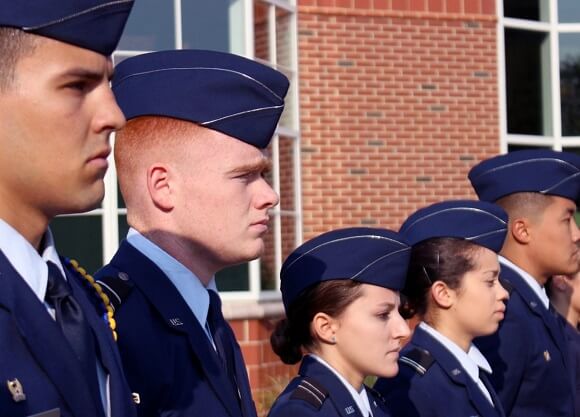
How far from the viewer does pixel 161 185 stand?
10.2ft

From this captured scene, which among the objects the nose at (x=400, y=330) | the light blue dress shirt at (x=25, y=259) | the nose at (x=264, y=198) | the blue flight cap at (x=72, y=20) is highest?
the blue flight cap at (x=72, y=20)

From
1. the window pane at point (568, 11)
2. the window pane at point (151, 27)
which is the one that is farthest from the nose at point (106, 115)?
the window pane at point (568, 11)

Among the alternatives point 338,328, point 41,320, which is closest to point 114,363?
point 41,320

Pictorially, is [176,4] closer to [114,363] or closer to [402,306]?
[402,306]

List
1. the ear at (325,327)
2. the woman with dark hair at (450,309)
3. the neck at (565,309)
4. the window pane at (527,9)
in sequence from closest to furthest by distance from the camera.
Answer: the ear at (325,327) → the woman with dark hair at (450,309) → the neck at (565,309) → the window pane at (527,9)

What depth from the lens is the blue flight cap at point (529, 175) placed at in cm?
625

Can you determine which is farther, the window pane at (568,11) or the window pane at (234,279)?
the window pane at (568,11)

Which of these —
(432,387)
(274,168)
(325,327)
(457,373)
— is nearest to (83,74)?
(325,327)

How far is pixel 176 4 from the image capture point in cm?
1235

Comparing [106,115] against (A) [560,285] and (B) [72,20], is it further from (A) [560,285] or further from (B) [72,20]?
(A) [560,285]

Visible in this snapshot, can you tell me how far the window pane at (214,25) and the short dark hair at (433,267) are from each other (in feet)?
24.3

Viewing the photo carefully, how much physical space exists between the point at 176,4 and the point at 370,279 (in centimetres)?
831

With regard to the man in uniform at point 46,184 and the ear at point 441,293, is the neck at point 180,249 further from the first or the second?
the ear at point 441,293

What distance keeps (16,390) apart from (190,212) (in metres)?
1.08
